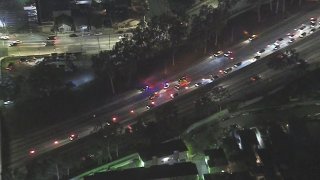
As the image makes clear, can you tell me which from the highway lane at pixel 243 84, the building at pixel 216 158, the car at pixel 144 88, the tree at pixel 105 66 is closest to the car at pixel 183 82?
the highway lane at pixel 243 84

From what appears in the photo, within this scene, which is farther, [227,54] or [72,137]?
[227,54]

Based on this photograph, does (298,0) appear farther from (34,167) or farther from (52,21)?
(34,167)

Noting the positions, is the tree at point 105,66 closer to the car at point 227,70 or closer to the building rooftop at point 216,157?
the car at point 227,70

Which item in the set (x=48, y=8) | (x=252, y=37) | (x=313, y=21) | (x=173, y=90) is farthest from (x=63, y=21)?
(x=313, y=21)

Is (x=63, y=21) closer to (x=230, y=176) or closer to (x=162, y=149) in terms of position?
(x=162, y=149)

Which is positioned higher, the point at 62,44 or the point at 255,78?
the point at 62,44

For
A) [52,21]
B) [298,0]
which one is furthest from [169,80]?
[298,0]

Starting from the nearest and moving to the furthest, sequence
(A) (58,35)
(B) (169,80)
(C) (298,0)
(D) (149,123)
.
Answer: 1. (D) (149,123)
2. (B) (169,80)
3. (A) (58,35)
4. (C) (298,0)
